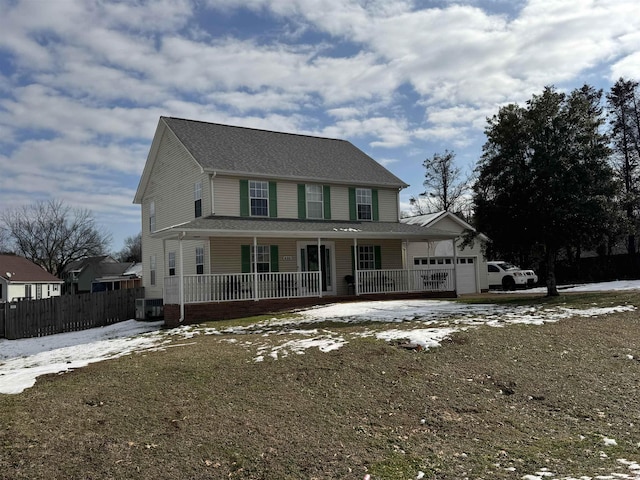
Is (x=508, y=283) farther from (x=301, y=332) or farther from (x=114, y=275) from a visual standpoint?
(x=114, y=275)

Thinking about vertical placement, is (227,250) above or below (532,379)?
above

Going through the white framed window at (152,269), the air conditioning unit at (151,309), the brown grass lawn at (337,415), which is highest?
the white framed window at (152,269)

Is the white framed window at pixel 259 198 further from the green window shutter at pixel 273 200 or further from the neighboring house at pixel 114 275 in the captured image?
the neighboring house at pixel 114 275

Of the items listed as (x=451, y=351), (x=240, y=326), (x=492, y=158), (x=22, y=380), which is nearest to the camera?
(x=22, y=380)

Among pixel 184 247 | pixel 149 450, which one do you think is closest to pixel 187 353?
pixel 149 450

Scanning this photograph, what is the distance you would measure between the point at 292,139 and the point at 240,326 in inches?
486

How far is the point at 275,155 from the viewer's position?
72.0 ft

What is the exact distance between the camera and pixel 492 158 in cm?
1922

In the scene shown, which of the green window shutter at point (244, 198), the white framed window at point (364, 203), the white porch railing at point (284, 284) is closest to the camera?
the white porch railing at point (284, 284)

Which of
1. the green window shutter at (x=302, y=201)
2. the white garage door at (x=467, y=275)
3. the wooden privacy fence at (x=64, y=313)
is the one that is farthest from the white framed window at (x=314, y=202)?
the white garage door at (x=467, y=275)

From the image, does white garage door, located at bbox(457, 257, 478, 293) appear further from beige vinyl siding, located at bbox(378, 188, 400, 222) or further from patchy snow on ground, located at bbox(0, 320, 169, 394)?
patchy snow on ground, located at bbox(0, 320, 169, 394)

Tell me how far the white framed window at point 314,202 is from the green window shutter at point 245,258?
10.1 feet

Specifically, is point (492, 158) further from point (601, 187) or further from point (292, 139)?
point (292, 139)

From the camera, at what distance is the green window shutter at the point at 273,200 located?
20375mm
